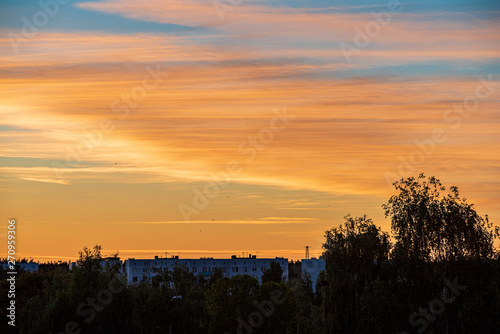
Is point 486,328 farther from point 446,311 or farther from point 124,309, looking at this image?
point 124,309

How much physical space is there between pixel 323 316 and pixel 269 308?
35.0m

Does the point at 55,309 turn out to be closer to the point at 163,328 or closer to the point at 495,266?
the point at 163,328

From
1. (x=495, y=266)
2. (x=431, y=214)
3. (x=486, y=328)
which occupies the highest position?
(x=431, y=214)

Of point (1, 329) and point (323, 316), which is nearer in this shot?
point (323, 316)

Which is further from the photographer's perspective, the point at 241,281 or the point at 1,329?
the point at 241,281

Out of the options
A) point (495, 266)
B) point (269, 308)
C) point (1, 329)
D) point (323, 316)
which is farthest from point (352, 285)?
point (1, 329)

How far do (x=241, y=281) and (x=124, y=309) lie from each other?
22106 millimetres

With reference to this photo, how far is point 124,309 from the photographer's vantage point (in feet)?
255

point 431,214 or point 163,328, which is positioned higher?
point 431,214

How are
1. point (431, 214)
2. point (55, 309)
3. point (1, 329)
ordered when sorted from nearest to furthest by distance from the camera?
point (431, 214) → point (55, 309) → point (1, 329)

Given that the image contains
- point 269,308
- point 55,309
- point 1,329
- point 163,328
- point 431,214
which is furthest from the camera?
A: point 269,308

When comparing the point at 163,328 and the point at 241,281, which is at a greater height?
the point at 241,281

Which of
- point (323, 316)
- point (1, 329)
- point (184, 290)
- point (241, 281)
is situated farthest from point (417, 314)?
point (1, 329)

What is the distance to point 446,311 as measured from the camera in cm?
5700
